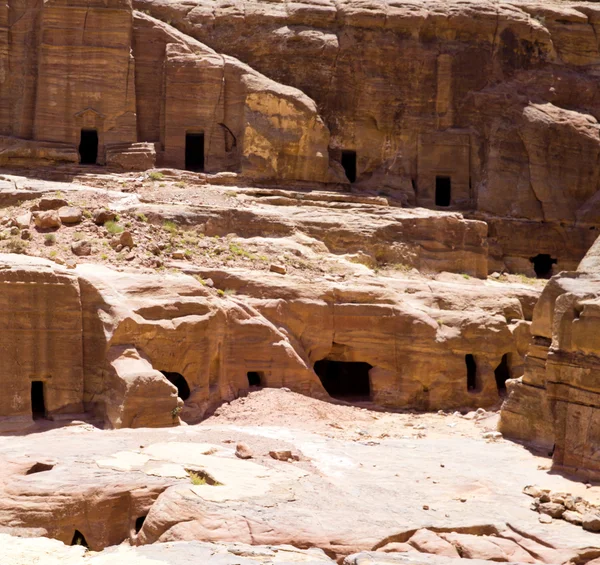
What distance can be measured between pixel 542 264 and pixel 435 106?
719cm

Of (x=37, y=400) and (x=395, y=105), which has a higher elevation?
(x=395, y=105)

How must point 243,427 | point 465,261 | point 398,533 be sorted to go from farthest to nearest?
point 465,261, point 243,427, point 398,533

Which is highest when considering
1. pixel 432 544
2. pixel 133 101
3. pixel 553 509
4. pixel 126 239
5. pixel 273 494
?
pixel 133 101

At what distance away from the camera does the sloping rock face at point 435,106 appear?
111ft

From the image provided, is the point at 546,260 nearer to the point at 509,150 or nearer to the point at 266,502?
the point at 509,150

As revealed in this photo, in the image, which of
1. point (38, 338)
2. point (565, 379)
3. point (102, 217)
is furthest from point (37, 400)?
point (565, 379)

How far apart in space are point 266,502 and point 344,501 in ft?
4.39

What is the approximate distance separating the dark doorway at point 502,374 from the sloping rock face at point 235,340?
6cm

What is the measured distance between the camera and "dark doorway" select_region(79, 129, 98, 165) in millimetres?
32562

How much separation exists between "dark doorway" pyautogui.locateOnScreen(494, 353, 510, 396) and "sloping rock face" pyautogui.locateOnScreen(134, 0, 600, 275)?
717 centimetres

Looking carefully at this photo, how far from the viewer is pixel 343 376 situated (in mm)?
27641

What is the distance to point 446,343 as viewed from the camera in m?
24.9

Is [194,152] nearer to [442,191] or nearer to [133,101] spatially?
[133,101]

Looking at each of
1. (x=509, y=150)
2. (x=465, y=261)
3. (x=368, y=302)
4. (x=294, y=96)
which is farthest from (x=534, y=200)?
(x=368, y=302)
